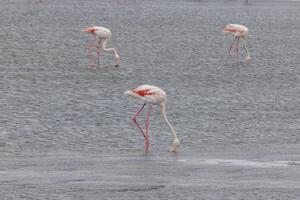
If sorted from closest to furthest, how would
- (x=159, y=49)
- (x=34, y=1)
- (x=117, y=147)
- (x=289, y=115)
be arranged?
1. (x=117, y=147)
2. (x=289, y=115)
3. (x=159, y=49)
4. (x=34, y=1)

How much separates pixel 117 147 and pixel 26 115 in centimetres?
267

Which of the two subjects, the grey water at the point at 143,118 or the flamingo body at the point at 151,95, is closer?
the grey water at the point at 143,118

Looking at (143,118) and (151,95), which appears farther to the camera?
(143,118)

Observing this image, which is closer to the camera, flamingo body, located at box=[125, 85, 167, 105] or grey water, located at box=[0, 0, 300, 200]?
grey water, located at box=[0, 0, 300, 200]

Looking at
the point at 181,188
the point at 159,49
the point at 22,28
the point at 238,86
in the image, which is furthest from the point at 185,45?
the point at 181,188

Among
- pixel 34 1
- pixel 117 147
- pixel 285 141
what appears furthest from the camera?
pixel 34 1

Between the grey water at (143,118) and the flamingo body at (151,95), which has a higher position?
the flamingo body at (151,95)

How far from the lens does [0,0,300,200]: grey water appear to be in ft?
40.1

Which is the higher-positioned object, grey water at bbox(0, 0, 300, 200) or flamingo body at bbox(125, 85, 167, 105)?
flamingo body at bbox(125, 85, 167, 105)

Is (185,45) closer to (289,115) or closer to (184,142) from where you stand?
(289,115)

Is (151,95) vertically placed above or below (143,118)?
above

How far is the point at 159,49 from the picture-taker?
29.2m

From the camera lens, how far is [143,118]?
1783cm

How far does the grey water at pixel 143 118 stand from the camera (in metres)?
12.2
